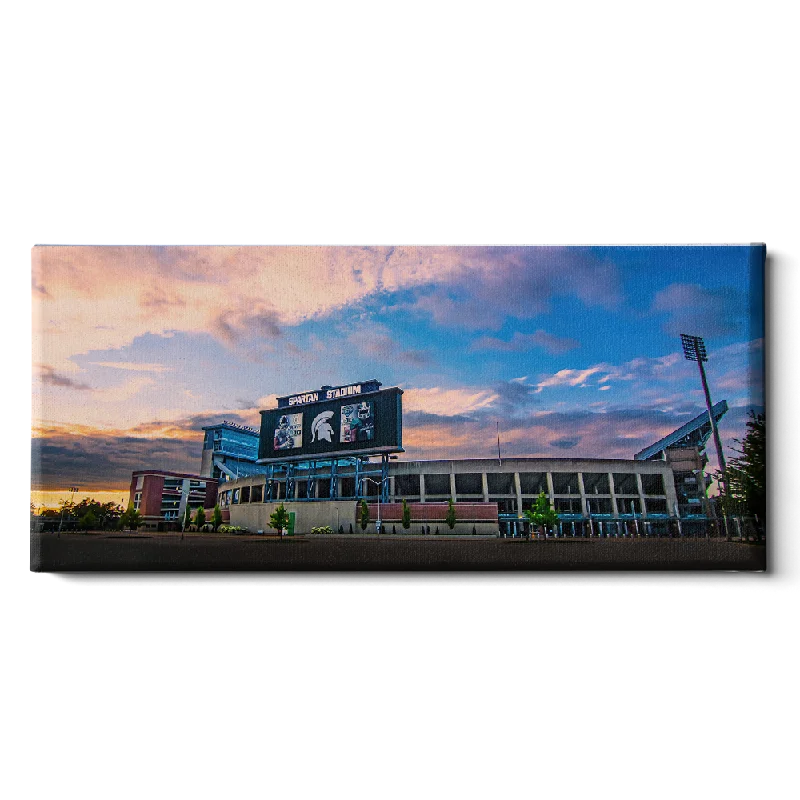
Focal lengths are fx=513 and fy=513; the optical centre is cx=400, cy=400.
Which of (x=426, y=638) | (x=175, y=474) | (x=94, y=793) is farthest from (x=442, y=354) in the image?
(x=94, y=793)

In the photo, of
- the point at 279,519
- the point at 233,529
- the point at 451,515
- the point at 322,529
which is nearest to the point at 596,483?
the point at 451,515

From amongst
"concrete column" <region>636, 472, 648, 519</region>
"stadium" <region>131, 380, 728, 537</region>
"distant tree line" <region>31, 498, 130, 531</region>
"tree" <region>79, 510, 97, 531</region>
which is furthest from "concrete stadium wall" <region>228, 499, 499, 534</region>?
"concrete column" <region>636, 472, 648, 519</region>

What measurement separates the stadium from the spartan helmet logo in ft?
0.04

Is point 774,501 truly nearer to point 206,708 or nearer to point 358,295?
point 358,295

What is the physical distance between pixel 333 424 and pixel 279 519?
0.78m

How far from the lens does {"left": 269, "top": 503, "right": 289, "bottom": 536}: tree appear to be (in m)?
3.52

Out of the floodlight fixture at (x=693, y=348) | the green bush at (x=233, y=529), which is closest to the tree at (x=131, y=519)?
the green bush at (x=233, y=529)

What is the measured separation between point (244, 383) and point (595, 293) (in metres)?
2.31

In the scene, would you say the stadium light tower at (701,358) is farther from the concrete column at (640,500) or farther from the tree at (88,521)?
the tree at (88,521)

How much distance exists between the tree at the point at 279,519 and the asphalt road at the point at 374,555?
0.97ft

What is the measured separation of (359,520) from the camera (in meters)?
3.47

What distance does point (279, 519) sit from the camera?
142 inches

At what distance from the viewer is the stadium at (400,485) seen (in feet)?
11.0
